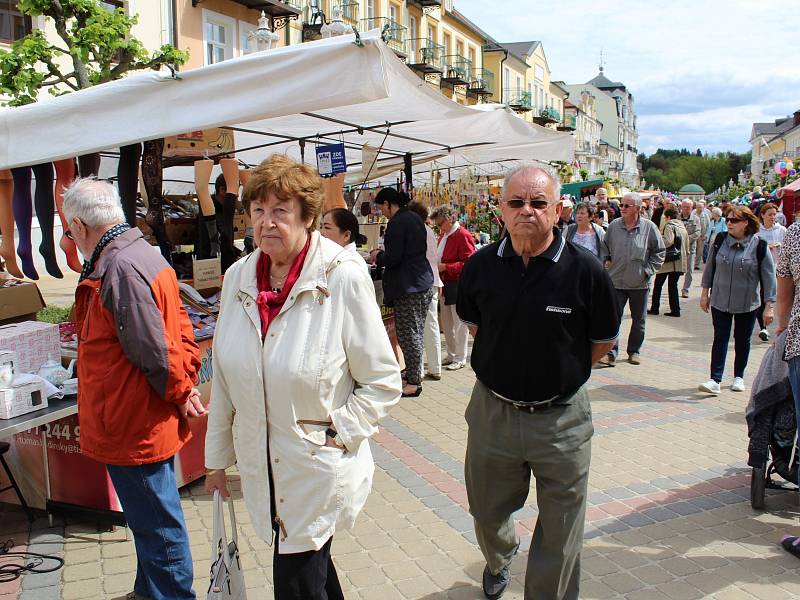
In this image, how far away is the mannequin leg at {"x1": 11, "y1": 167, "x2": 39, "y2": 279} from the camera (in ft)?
16.0

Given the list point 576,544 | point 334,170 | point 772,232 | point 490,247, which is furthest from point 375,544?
point 772,232

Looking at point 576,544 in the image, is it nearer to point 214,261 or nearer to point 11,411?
point 11,411

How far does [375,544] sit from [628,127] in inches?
5727

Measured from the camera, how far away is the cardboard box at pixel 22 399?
128 inches

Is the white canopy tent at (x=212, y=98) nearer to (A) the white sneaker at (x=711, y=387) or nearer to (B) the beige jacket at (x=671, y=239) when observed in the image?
(A) the white sneaker at (x=711, y=387)

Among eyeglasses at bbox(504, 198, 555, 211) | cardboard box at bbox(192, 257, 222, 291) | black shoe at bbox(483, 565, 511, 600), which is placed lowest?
black shoe at bbox(483, 565, 511, 600)

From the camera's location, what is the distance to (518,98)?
49781mm

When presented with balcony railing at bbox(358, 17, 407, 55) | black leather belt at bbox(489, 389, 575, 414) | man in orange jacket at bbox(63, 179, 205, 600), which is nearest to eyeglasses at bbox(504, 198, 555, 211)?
black leather belt at bbox(489, 389, 575, 414)

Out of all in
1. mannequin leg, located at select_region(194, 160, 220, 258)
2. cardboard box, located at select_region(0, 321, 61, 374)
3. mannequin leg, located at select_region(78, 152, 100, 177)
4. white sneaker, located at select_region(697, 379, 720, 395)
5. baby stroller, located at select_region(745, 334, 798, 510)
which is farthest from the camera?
white sneaker, located at select_region(697, 379, 720, 395)

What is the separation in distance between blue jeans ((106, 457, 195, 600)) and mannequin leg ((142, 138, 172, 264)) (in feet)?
8.99

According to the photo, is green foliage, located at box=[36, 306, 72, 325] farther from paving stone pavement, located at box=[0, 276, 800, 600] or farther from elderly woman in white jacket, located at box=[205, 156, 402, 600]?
elderly woman in white jacket, located at box=[205, 156, 402, 600]

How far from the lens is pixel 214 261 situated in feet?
17.1

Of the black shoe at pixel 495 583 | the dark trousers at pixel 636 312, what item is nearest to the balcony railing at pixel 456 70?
the dark trousers at pixel 636 312

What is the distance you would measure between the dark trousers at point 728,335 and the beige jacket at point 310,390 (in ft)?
16.9
